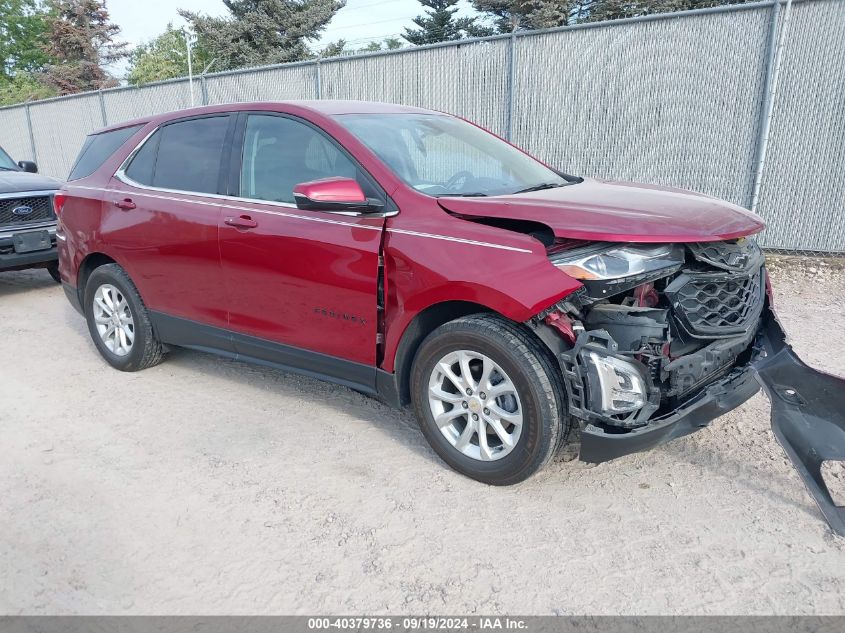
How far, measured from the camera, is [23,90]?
1549 inches

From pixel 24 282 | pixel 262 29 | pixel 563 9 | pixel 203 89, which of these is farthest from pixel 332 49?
pixel 24 282

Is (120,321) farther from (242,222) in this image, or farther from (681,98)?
(681,98)

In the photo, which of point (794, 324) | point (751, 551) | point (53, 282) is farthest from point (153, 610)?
point (53, 282)

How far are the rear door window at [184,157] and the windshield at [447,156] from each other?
96cm

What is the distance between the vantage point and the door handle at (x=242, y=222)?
3.69 meters

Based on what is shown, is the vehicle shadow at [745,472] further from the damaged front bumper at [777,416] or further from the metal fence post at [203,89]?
the metal fence post at [203,89]

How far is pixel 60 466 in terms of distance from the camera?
341 cm

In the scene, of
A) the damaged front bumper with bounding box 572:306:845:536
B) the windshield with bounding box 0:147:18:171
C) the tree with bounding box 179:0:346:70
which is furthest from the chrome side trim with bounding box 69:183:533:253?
the tree with bounding box 179:0:346:70

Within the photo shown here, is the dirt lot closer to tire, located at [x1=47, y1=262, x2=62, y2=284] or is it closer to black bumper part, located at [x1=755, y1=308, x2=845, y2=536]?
black bumper part, located at [x1=755, y1=308, x2=845, y2=536]

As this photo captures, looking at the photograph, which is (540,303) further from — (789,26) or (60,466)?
(789,26)

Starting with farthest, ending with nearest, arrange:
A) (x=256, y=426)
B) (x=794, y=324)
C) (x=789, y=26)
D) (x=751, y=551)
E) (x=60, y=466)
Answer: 1. (x=789, y=26)
2. (x=794, y=324)
3. (x=256, y=426)
4. (x=60, y=466)
5. (x=751, y=551)

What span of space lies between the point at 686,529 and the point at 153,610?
2.17 meters

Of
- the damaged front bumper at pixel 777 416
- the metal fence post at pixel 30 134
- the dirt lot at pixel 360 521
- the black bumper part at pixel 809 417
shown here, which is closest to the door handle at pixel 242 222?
the dirt lot at pixel 360 521

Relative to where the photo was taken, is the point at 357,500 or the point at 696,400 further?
the point at 357,500
